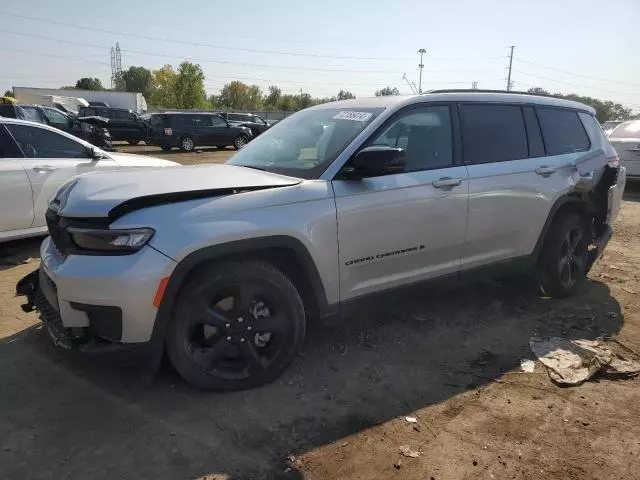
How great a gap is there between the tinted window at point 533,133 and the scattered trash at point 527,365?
1794mm

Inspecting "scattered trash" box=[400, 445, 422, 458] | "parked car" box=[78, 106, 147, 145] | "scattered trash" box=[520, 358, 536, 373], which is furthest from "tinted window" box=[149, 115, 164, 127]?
"scattered trash" box=[400, 445, 422, 458]

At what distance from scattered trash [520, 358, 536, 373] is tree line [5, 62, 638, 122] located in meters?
54.7

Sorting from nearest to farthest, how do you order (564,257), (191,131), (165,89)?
(564,257) → (191,131) → (165,89)

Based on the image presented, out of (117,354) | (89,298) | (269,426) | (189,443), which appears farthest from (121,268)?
(269,426)

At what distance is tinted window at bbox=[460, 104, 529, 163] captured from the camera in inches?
159

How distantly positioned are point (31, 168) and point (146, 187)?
3768mm

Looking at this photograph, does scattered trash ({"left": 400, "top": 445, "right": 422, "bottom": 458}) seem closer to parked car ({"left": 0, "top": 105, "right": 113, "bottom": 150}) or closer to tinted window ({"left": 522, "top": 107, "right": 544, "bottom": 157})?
tinted window ({"left": 522, "top": 107, "right": 544, "bottom": 157})

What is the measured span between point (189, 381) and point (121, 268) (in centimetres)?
81

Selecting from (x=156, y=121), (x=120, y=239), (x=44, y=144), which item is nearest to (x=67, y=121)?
(x=156, y=121)

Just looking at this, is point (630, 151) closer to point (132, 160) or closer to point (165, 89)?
point (132, 160)

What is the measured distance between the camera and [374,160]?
3223 millimetres

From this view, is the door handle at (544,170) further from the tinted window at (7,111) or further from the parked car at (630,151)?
the tinted window at (7,111)

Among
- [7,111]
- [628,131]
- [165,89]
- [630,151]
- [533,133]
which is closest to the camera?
[533,133]

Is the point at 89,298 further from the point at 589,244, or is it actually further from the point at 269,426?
the point at 589,244
